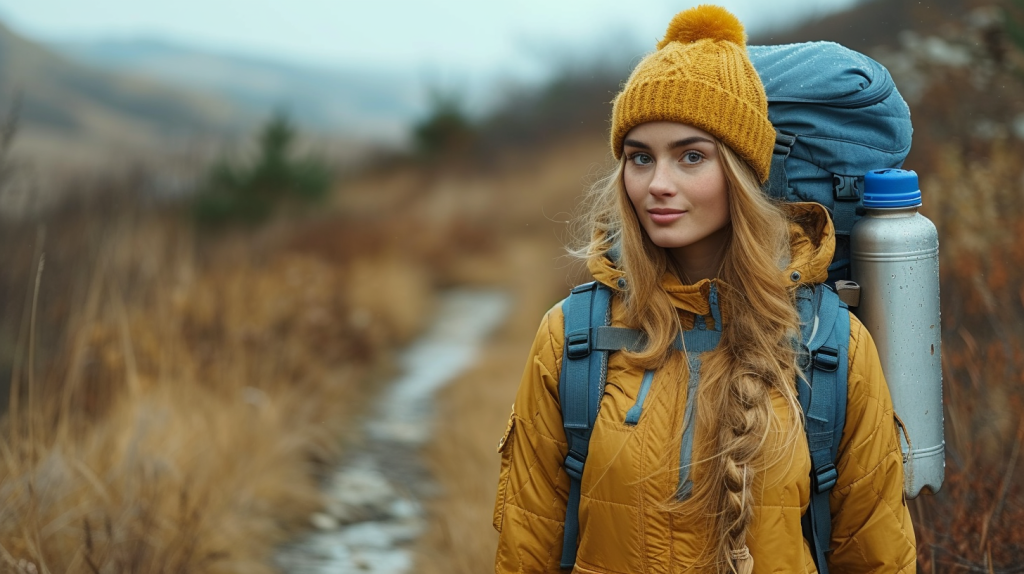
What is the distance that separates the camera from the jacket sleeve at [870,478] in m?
1.76

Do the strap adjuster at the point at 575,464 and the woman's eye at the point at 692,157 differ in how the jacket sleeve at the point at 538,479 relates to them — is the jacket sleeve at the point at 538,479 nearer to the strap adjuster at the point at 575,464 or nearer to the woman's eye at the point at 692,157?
the strap adjuster at the point at 575,464

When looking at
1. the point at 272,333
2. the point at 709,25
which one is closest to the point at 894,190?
the point at 709,25

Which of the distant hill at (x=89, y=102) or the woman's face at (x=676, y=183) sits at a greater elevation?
the distant hill at (x=89, y=102)

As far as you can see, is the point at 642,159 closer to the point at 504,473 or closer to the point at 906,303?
the point at 906,303

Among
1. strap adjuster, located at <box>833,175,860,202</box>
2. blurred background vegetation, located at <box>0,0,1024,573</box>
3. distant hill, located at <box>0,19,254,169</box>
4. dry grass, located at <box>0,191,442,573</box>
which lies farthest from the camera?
distant hill, located at <box>0,19,254,169</box>

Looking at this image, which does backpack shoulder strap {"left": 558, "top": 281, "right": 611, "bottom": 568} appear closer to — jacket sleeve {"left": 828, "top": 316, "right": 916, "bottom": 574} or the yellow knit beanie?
the yellow knit beanie

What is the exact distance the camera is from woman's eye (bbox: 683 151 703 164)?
1869mm

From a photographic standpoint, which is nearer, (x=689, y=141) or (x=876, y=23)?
(x=689, y=141)

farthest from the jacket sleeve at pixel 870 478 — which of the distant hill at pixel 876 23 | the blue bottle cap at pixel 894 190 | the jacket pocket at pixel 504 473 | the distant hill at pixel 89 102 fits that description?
the distant hill at pixel 89 102

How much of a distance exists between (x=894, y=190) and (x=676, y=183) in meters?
0.45

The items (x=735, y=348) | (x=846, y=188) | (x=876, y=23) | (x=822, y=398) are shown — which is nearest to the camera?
(x=822, y=398)

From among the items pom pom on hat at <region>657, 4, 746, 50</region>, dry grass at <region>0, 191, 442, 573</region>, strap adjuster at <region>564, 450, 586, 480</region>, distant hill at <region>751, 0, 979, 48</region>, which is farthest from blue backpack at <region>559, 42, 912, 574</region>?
distant hill at <region>751, 0, 979, 48</region>

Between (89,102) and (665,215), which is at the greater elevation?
(89,102)

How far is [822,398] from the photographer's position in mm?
1744
